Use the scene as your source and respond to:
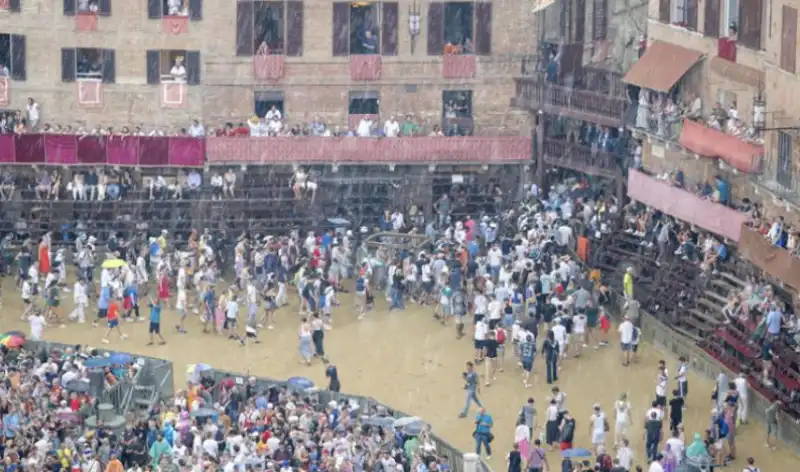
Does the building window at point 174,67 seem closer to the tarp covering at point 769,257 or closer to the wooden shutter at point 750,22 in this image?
the wooden shutter at point 750,22

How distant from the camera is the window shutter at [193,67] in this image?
7388 centimetres

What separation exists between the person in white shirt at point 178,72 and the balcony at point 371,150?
2591 mm

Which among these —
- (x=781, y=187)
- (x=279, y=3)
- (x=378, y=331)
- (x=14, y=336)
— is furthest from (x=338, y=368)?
(x=279, y=3)

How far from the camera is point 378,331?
210 ft

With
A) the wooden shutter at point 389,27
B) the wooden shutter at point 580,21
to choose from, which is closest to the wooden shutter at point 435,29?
the wooden shutter at point 389,27

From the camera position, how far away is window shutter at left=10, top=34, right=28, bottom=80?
73375mm

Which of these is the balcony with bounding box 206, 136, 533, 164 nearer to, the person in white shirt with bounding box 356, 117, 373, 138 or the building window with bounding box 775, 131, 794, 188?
the person in white shirt with bounding box 356, 117, 373, 138

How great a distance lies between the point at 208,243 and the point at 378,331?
7532 millimetres

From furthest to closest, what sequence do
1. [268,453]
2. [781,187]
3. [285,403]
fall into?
[781,187] → [285,403] → [268,453]

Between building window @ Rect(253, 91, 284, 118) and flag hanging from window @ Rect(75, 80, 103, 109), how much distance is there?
→ 4.82m

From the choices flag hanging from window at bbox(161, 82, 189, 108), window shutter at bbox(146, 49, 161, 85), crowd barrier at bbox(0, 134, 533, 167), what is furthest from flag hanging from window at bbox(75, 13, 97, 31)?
crowd barrier at bbox(0, 134, 533, 167)

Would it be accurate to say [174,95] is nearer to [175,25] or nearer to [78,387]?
[175,25]

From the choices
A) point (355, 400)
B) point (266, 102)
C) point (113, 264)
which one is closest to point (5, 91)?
point (266, 102)

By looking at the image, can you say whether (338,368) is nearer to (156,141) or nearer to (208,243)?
(208,243)
